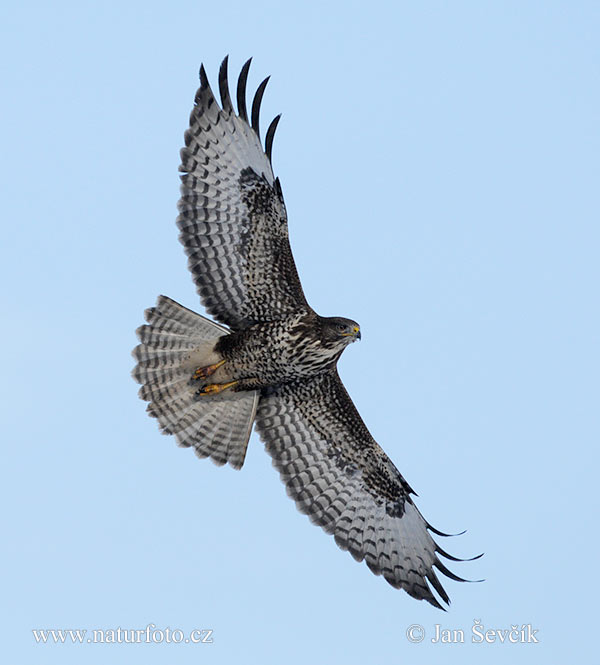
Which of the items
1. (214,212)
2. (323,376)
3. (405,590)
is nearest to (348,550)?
(405,590)

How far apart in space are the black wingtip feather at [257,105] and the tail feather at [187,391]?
1981mm

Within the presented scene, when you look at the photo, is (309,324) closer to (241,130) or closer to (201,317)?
(201,317)

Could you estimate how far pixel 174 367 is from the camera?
44.7 feet

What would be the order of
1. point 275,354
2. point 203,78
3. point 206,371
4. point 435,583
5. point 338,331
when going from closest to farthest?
point 203,78 → point 338,331 → point 275,354 → point 206,371 → point 435,583

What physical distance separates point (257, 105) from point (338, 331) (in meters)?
2.42

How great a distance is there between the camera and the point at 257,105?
1302cm

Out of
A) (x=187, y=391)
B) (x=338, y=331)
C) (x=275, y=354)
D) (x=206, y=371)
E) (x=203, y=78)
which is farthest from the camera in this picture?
(x=187, y=391)

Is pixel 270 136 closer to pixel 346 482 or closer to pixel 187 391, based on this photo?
pixel 187 391

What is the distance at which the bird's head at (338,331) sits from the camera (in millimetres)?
13195

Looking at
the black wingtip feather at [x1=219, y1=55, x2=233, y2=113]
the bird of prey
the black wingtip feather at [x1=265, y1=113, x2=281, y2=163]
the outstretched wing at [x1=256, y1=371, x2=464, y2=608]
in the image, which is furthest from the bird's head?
the black wingtip feather at [x1=219, y1=55, x2=233, y2=113]

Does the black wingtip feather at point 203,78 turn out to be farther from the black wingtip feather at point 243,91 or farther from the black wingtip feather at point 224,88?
the black wingtip feather at point 243,91

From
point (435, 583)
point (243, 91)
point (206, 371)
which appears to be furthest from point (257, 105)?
point (435, 583)

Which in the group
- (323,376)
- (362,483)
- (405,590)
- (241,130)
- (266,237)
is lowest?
(405,590)

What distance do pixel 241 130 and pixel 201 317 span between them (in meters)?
1.96
